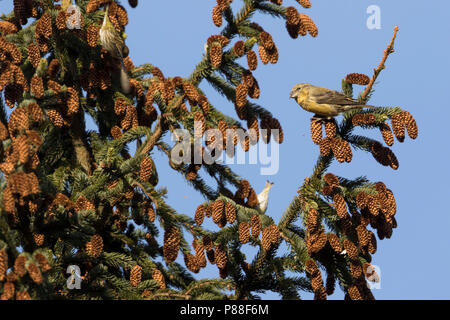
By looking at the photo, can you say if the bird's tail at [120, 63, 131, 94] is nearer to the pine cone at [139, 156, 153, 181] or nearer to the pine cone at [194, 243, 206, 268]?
the pine cone at [139, 156, 153, 181]

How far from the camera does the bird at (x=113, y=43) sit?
307 inches

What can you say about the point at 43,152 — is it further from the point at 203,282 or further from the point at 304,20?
the point at 304,20

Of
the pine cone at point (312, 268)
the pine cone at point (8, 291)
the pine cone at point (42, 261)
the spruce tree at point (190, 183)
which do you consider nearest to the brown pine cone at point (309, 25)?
the spruce tree at point (190, 183)

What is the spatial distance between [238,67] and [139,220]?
5.78 ft

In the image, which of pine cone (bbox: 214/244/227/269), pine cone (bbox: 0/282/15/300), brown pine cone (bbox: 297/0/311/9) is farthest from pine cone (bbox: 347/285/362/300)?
pine cone (bbox: 0/282/15/300)

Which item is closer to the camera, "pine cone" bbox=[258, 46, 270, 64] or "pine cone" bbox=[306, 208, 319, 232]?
"pine cone" bbox=[306, 208, 319, 232]

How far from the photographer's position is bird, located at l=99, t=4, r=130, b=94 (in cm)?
781

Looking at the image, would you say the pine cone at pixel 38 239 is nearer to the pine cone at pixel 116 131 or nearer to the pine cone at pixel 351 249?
the pine cone at pixel 116 131

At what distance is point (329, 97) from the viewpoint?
26.6ft

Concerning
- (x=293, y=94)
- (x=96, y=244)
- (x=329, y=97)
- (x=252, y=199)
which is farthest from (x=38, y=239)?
(x=293, y=94)

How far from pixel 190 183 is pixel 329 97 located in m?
1.70

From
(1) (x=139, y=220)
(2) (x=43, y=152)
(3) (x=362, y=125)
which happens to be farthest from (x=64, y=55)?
(3) (x=362, y=125)
